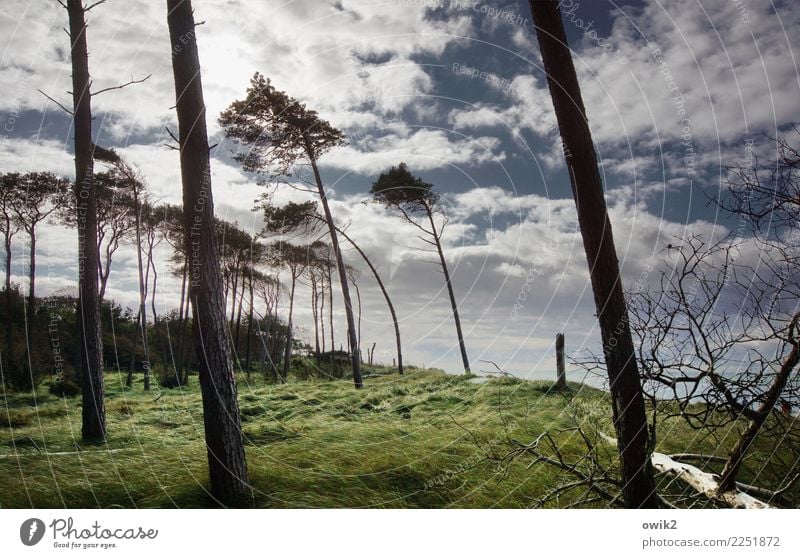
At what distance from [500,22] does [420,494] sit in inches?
186

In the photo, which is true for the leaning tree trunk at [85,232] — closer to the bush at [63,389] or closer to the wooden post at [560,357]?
the bush at [63,389]

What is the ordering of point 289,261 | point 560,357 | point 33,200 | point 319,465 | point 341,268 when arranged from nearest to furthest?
point 319,465, point 33,200, point 560,357, point 341,268, point 289,261

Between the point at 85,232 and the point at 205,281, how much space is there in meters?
4.79

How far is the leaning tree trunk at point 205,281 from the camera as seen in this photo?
4.58 meters

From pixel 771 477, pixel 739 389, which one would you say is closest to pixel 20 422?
pixel 739 389

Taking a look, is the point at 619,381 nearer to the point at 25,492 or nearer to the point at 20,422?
the point at 25,492

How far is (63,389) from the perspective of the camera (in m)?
11.0

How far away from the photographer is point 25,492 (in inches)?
178

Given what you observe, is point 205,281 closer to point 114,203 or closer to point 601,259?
point 601,259

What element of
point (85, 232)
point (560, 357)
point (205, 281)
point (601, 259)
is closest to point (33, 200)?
point (85, 232)

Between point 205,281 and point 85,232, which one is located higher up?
point 85,232

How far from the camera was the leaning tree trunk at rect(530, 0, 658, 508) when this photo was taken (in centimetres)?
359

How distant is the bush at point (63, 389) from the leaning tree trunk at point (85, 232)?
341cm
